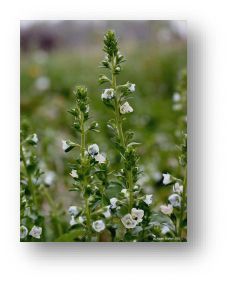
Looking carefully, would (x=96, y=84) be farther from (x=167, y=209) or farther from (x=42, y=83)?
(x=167, y=209)

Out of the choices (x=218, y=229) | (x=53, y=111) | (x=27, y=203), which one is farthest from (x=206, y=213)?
(x=53, y=111)

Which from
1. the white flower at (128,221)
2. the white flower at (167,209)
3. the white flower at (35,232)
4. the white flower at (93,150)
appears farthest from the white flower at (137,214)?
the white flower at (35,232)

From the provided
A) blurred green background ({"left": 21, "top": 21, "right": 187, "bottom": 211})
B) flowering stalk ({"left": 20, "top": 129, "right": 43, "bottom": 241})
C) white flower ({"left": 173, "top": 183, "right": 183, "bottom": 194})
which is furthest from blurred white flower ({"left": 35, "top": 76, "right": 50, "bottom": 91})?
white flower ({"left": 173, "top": 183, "right": 183, "bottom": 194})

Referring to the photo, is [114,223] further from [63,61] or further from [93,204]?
[63,61]

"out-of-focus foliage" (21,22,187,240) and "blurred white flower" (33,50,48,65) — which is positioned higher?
"blurred white flower" (33,50,48,65)

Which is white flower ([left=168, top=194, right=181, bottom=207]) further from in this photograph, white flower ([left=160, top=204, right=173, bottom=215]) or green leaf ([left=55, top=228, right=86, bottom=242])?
green leaf ([left=55, top=228, right=86, bottom=242])

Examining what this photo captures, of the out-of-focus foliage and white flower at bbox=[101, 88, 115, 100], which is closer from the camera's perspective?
white flower at bbox=[101, 88, 115, 100]

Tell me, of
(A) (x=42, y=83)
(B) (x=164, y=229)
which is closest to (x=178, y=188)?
(B) (x=164, y=229)
